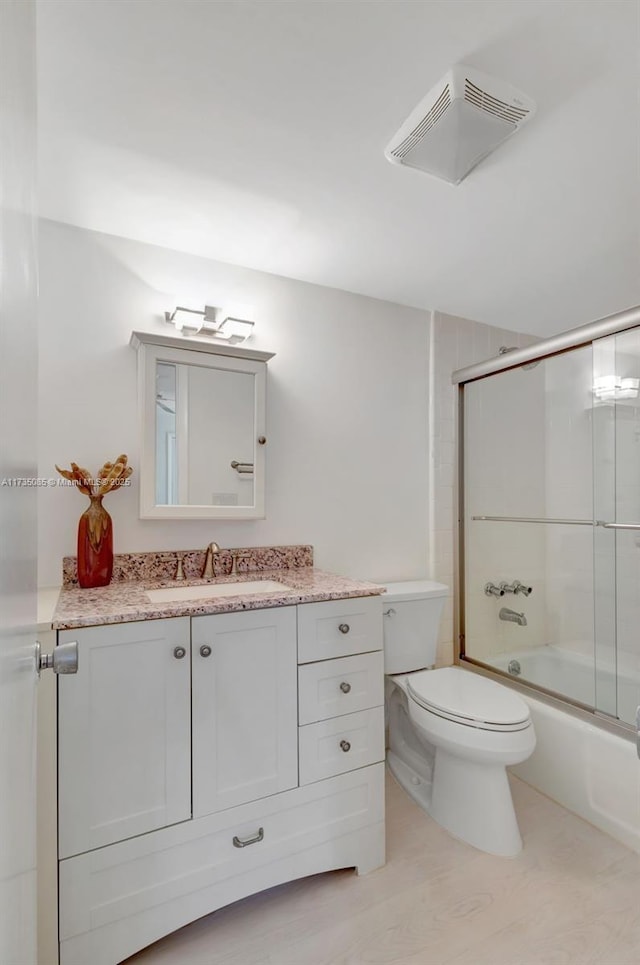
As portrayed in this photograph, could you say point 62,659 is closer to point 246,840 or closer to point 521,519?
point 246,840

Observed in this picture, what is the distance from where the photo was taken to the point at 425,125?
1.29 meters

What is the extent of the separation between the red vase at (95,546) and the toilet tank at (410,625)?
114 centimetres

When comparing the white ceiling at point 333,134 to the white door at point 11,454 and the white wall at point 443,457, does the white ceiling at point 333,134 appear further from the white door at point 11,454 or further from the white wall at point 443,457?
the white door at point 11,454

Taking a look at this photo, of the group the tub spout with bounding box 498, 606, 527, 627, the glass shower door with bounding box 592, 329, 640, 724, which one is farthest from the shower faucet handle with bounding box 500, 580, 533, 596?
the glass shower door with bounding box 592, 329, 640, 724

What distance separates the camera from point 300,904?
150cm

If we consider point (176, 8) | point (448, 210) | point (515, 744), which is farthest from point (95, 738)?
point (448, 210)

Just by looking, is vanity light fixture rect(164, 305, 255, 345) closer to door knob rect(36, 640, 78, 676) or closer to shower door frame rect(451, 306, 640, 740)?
shower door frame rect(451, 306, 640, 740)

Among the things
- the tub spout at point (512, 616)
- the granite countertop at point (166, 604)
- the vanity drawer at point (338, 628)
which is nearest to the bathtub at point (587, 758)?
the tub spout at point (512, 616)

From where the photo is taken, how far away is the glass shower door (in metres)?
1.99

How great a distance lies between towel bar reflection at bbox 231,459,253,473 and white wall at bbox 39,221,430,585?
14cm

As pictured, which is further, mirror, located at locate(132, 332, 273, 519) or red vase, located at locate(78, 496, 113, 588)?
mirror, located at locate(132, 332, 273, 519)

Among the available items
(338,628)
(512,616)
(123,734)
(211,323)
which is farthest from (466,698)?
(211,323)

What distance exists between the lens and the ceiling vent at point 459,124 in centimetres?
117

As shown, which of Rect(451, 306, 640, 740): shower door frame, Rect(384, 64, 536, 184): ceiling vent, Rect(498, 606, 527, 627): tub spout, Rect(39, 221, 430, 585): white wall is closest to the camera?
Rect(384, 64, 536, 184): ceiling vent
